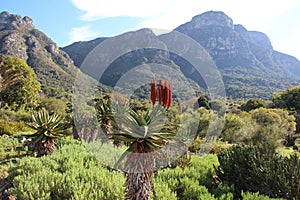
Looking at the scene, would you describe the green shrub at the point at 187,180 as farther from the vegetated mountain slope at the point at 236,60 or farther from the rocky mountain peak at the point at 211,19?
the rocky mountain peak at the point at 211,19

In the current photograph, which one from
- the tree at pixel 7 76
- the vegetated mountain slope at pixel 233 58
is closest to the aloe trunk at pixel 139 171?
the tree at pixel 7 76

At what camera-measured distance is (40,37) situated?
106 m

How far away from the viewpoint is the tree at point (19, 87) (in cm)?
3067

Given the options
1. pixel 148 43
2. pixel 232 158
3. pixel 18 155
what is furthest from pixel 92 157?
pixel 148 43

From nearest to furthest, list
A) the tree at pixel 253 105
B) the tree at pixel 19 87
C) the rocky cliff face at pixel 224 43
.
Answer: the tree at pixel 19 87 < the tree at pixel 253 105 < the rocky cliff face at pixel 224 43

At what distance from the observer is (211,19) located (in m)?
193

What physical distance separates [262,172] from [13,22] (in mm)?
125032

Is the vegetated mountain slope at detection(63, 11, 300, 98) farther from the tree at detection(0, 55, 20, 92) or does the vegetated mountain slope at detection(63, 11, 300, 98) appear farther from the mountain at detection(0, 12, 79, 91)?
the tree at detection(0, 55, 20, 92)

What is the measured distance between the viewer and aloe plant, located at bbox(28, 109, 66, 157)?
9828 mm

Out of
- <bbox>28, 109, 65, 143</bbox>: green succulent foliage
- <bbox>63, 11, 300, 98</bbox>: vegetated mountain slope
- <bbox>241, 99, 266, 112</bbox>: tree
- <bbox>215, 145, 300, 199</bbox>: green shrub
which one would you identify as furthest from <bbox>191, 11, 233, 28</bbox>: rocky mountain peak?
<bbox>215, 145, 300, 199</bbox>: green shrub

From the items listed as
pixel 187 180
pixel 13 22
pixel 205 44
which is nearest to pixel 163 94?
pixel 187 180

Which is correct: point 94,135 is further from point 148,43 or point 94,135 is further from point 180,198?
point 180,198

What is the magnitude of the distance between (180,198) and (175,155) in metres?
3.44

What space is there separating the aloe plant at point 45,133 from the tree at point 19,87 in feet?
70.2
